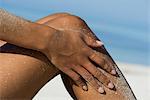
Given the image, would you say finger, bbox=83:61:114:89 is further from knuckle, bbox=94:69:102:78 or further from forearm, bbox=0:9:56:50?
forearm, bbox=0:9:56:50

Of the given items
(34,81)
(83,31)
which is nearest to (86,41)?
(83,31)

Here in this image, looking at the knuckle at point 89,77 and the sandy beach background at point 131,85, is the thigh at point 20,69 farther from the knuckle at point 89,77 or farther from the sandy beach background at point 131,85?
the sandy beach background at point 131,85

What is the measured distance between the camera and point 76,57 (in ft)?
3.09

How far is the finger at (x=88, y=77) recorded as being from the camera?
944mm

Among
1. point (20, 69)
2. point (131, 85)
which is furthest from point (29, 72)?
point (131, 85)

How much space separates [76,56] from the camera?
941 millimetres

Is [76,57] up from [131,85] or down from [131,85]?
up

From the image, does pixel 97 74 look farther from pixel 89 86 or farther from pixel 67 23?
pixel 67 23

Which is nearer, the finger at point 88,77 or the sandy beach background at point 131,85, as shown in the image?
the finger at point 88,77

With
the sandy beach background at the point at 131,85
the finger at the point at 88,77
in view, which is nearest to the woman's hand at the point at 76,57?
the finger at the point at 88,77

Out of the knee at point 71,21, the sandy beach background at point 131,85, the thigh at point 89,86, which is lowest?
the sandy beach background at point 131,85

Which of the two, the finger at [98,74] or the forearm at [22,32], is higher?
the forearm at [22,32]

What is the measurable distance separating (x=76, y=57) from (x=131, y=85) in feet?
5.65

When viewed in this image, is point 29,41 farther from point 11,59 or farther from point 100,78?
point 100,78
